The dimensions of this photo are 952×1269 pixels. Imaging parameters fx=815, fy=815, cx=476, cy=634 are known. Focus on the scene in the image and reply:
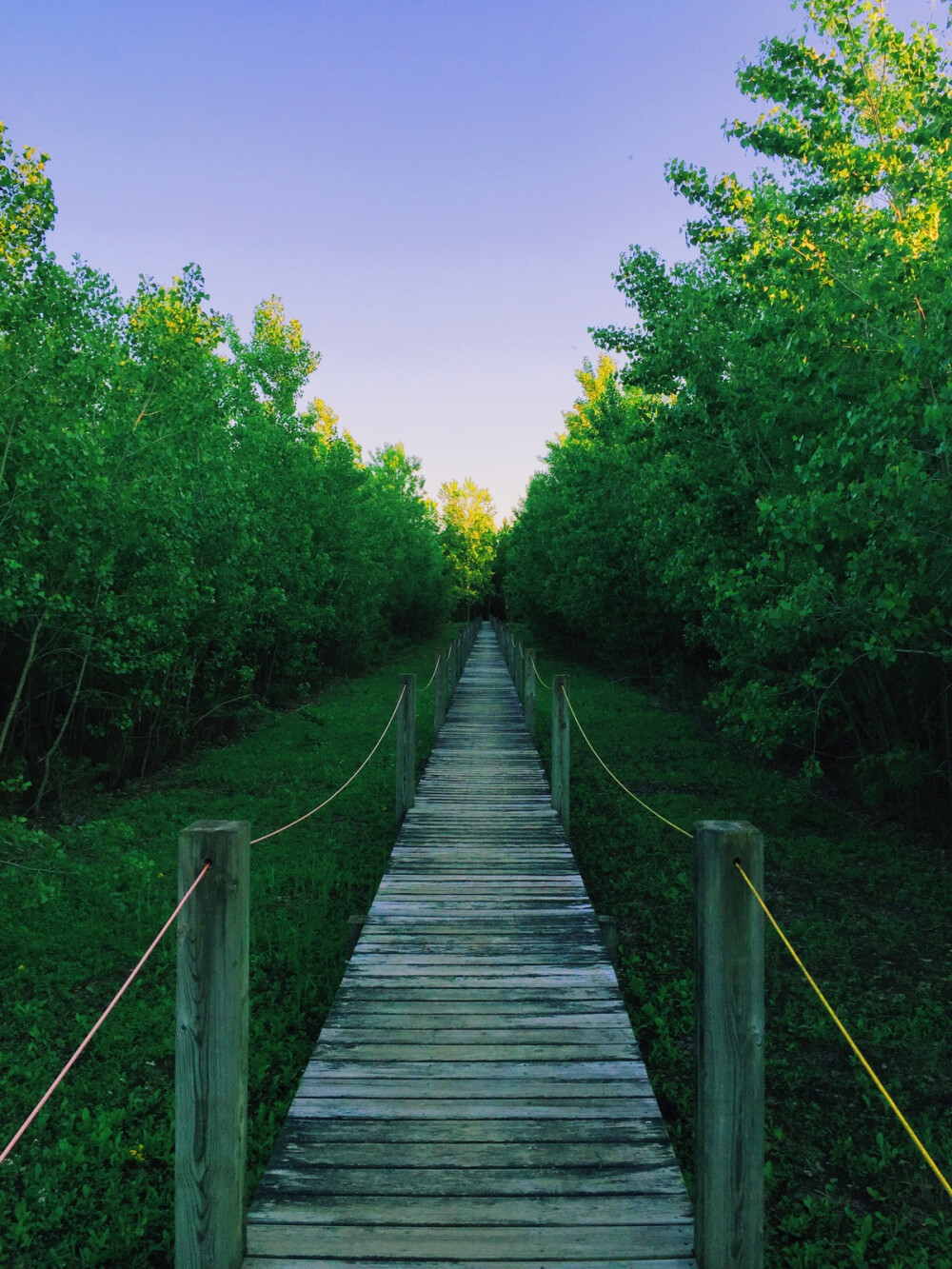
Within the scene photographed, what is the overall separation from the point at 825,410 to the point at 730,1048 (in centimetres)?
655

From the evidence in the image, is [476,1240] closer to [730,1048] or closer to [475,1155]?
[475,1155]

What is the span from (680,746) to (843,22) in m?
9.89

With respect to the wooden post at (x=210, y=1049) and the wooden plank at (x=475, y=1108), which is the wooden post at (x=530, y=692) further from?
the wooden post at (x=210, y=1049)

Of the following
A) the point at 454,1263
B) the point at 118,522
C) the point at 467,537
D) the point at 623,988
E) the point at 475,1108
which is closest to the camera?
the point at 454,1263

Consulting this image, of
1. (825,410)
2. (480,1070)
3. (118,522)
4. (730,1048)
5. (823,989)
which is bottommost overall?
(823,989)

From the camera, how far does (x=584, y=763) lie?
512 inches

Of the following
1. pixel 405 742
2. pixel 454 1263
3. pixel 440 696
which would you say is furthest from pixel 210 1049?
pixel 440 696

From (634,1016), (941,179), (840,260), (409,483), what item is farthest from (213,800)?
(409,483)

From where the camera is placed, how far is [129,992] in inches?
214

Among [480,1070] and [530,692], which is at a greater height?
[530,692]

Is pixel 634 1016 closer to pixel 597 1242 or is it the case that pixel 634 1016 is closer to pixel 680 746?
pixel 597 1242

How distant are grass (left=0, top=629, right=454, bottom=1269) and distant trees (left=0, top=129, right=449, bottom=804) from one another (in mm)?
1129

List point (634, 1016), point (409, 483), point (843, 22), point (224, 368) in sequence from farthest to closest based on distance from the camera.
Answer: point (409, 483) < point (224, 368) < point (843, 22) < point (634, 1016)

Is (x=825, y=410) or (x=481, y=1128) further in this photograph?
(x=825, y=410)
